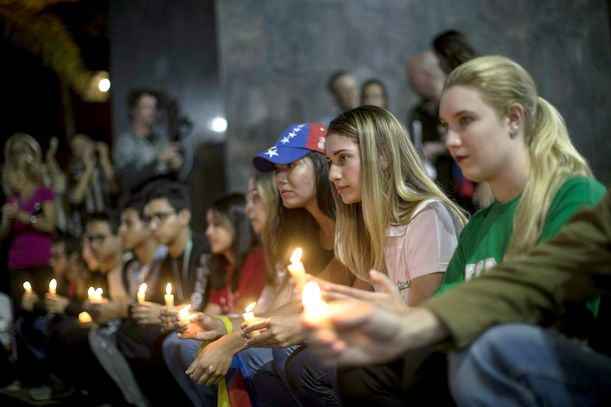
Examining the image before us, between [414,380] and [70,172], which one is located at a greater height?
[70,172]

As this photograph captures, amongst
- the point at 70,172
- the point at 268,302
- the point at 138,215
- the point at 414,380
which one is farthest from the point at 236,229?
the point at 70,172

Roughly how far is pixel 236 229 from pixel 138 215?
4.59 ft

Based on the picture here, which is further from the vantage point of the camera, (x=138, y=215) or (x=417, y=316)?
(x=138, y=215)

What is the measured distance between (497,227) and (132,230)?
360cm

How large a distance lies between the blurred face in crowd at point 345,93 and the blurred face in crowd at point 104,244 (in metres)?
1.91

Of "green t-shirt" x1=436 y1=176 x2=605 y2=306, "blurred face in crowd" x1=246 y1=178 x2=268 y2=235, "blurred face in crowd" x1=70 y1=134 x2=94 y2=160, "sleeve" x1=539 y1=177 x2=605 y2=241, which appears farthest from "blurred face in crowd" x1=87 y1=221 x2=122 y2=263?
"sleeve" x1=539 y1=177 x2=605 y2=241

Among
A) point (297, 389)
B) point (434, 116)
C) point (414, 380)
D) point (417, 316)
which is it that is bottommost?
point (297, 389)

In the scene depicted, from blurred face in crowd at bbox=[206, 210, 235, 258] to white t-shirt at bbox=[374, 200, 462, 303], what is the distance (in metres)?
1.65

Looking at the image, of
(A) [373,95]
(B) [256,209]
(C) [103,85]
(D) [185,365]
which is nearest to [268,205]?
(B) [256,209]

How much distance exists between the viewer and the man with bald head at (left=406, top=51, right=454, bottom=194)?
13.8ft

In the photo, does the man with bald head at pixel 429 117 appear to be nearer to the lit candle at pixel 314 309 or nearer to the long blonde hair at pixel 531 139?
the long blonde hair at pixel 531 139

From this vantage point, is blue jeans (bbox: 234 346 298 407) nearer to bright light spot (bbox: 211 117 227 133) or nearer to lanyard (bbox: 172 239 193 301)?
lanyard (bbox: 172 239 193 301)

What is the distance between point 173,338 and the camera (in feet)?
10.8

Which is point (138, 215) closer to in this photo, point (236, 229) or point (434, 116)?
point (236, 229)
